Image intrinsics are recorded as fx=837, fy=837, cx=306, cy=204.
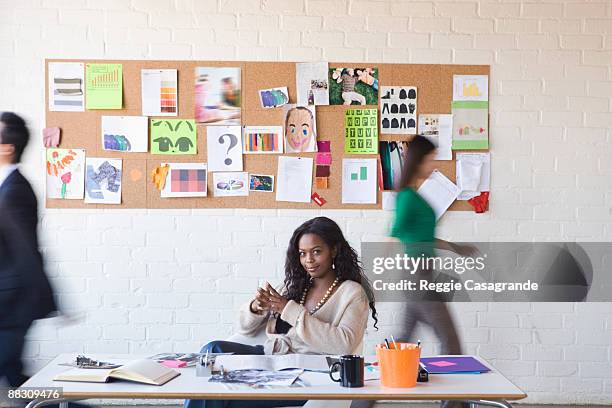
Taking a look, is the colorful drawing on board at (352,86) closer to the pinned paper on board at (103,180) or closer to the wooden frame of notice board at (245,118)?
the wooden frame of notice board at (245,118)

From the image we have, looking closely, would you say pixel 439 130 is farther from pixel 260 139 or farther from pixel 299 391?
pixel 299 391

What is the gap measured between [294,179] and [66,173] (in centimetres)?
122

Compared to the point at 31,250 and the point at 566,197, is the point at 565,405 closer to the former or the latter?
the point at 566,197

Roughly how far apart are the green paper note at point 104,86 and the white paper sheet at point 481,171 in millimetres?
A: 1854

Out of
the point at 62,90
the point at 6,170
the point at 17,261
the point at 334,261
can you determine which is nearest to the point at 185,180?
the point at 62,90

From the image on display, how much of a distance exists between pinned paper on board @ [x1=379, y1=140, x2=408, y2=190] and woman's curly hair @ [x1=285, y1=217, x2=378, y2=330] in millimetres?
1372

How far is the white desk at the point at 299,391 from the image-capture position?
2271 millimetres

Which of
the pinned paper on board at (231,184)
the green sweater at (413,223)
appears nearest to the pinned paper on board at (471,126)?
the green sweater at (413,223)

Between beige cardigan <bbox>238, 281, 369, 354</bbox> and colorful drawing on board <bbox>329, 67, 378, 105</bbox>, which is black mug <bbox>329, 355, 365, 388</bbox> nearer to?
beige cardigan <bbox>238, 281, 369, 354</bbox>

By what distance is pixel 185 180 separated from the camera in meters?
4.49

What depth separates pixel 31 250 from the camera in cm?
314

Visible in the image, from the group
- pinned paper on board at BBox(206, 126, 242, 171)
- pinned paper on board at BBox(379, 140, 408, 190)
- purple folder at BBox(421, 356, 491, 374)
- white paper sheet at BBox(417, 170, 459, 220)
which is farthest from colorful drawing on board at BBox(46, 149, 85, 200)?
purple folder at BBox(421, 356, 491, 374)

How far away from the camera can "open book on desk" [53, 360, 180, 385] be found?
7.80ft

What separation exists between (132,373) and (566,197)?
298 centimetres
